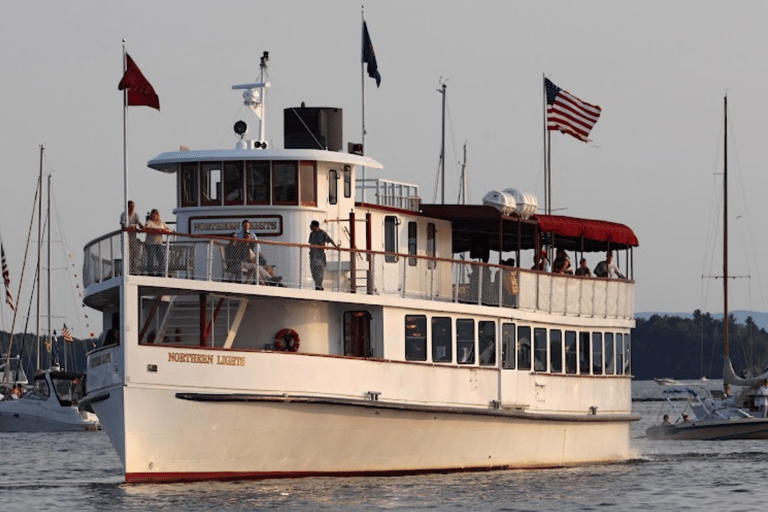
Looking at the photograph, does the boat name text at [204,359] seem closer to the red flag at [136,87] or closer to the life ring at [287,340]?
the life ring at [287,340]

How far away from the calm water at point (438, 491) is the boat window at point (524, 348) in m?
2.19

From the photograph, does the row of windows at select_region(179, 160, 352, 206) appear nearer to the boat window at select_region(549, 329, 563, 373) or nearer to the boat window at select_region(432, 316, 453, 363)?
the boat window at select_region(432, 316, 453, 363)

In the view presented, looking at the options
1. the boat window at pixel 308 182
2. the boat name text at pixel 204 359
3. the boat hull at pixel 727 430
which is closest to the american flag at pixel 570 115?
the boat window at pixel 308 182

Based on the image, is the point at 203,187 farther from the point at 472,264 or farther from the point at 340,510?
the point at 340,510

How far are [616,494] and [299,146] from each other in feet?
30.8

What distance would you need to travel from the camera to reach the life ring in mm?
30234

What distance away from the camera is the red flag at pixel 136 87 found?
1163 inches

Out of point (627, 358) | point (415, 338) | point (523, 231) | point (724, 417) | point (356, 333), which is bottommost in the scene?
point (724, 417)

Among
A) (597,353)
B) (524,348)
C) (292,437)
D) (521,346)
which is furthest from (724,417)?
(292,437)

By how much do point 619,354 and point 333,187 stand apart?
9.14 m

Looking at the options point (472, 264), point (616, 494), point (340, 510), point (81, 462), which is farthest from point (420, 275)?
point (81, 462)

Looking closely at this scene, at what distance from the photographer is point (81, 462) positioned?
4400 centimetres

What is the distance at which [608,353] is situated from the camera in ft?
124

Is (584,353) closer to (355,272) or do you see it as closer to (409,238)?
(409,238)
